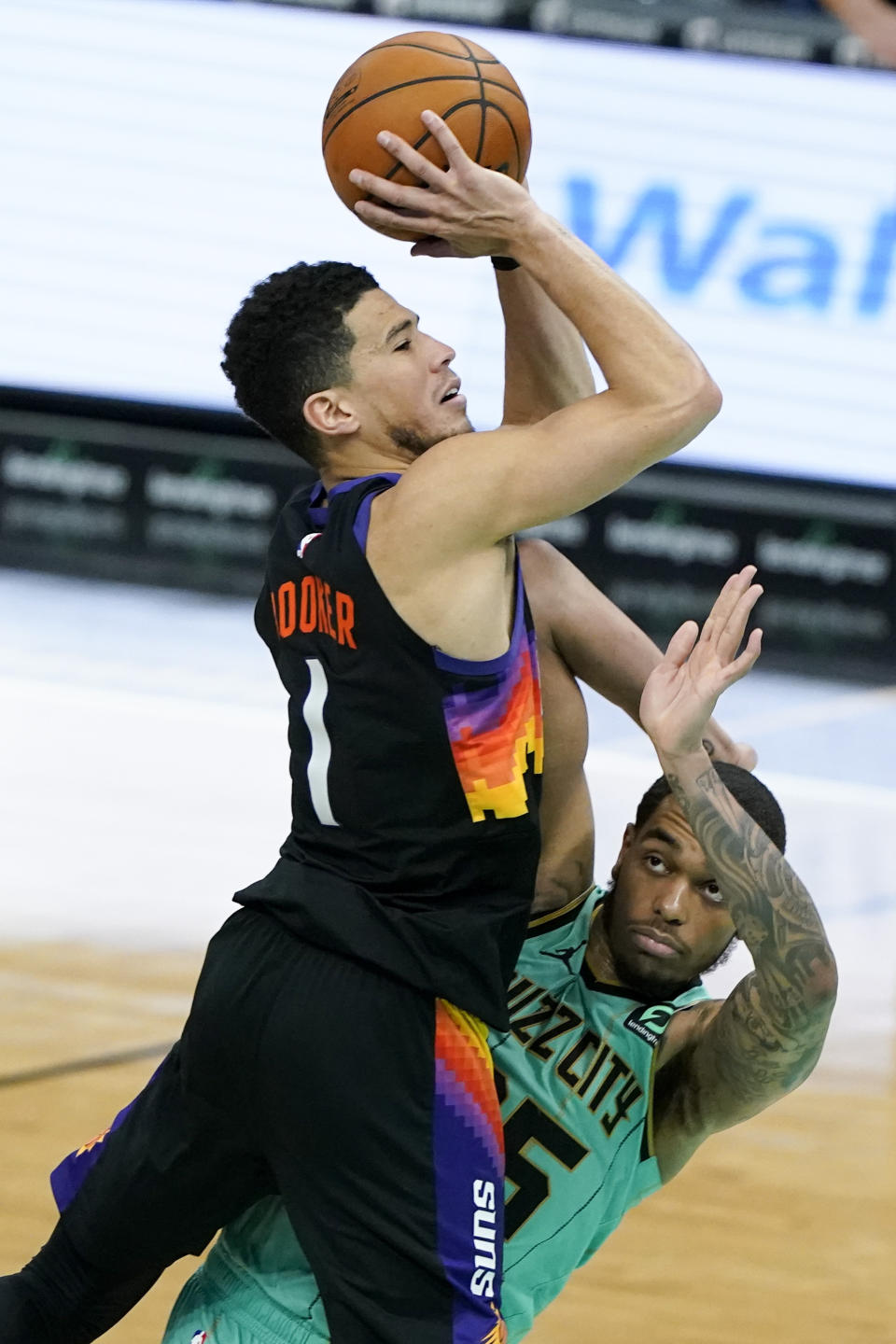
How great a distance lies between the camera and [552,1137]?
3172mm

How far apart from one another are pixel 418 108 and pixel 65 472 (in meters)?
9.22

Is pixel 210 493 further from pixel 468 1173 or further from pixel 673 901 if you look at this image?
pixel 468 1173

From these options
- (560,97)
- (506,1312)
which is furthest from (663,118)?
(506,1312)

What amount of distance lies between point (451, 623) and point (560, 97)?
9.38 metres

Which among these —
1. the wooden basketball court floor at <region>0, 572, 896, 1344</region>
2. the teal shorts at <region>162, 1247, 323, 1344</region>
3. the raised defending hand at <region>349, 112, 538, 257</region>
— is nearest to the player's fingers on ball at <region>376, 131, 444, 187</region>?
the raised defending hand at <region>349, 112, 538, 257</region>

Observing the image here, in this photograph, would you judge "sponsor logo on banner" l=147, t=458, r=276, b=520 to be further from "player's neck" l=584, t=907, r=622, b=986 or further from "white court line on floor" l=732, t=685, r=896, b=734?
"player's neck" l=584, t=907, r=622, b=986

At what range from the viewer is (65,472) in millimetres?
12023

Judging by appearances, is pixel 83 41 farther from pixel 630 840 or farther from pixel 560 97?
pixel 630 840

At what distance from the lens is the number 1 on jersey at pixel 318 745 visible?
294 cm

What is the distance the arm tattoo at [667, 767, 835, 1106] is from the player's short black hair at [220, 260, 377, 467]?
2.84 feet

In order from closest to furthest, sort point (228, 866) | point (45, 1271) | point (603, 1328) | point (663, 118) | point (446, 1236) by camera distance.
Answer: point (446, 1236)
point (45, 1271)
point (603, 1328)
point (228, 866)
point (663, 118)

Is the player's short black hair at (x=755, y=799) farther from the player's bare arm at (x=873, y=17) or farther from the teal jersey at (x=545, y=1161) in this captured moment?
the player's bare arm at (x=873, y=17)

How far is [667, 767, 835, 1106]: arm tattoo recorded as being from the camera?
9.45 feet

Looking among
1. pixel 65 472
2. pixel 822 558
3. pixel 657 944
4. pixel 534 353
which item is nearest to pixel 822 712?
pixel 822 558
